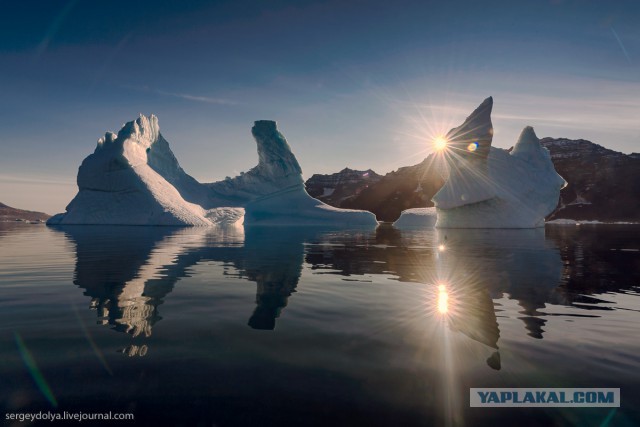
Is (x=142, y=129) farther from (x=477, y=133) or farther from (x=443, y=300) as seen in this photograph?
(x=443, y=300)

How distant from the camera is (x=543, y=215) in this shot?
1767 inches

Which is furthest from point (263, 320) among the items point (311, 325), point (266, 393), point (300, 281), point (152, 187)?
point (152, 187)

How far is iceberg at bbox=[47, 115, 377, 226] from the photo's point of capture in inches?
1884

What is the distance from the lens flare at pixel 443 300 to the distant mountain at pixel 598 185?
479ft

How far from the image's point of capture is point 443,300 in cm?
762

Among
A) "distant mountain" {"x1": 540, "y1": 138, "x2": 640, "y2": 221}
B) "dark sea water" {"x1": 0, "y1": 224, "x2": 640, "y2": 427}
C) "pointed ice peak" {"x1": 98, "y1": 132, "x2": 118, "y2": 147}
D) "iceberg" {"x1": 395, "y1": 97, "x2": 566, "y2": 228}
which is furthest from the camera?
"distant mountain" {"x1": 540, "y1": 138, "x2": 640, "y2": 221}

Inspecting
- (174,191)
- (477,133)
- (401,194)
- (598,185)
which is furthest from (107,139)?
(598,185)

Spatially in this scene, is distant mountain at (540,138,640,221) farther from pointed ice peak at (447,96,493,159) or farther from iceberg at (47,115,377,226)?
iceberg at (47,115,377,226)

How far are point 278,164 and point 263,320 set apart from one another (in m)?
58.5

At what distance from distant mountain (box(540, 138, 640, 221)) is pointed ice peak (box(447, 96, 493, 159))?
109m

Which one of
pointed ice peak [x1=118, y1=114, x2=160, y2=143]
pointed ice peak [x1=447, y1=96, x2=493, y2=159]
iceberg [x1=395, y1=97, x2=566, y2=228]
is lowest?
iceberg [x1=395, y1=97, x2=566, y2=228]

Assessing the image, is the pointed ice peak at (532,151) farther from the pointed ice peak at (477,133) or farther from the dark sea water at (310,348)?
the dark sea water at (310,348)

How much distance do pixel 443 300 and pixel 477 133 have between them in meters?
39.7

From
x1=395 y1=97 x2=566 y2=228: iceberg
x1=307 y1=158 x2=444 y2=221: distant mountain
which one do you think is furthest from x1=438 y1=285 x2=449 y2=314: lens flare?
x1=307 y1=158 x2=444 y2=221: distant mountain
